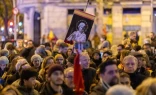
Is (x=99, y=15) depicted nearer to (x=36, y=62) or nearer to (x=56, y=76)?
(x=36, y=62)

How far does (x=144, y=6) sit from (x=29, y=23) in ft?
35.6

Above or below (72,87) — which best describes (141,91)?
above

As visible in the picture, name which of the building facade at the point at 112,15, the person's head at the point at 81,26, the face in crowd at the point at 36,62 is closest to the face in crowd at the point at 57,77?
the person's head at the point at 81,26

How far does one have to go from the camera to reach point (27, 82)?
9.12 meters

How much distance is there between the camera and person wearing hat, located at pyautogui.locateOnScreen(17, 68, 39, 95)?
904 centimetres

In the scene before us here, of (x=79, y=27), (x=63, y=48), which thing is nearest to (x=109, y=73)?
(x=79, y=27)

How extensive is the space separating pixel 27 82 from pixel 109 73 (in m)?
1.84

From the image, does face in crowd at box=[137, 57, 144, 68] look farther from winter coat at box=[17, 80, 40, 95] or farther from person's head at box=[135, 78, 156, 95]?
person's head at box=[135, 78, 156, 95]

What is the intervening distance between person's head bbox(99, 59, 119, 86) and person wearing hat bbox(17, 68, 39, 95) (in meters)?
1.61

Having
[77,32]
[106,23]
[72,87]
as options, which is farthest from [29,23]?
[72,87]

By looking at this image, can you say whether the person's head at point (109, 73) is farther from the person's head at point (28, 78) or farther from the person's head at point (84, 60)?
the person's head at point (84, 60)

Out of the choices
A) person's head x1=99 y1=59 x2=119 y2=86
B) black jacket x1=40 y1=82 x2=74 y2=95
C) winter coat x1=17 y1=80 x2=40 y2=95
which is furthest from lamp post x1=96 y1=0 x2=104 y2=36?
person's head x1=99 y1=59 x2=119 y2=86

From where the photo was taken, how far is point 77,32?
13.1 metres

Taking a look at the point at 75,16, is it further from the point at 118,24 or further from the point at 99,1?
the point at 118,24
